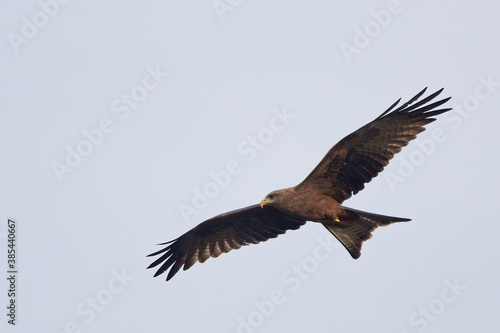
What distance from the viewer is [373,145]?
565 inches

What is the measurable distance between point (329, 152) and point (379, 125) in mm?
911

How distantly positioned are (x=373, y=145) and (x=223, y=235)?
3.62 metres

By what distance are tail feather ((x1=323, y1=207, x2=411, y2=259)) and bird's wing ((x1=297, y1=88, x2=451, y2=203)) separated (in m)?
0.60

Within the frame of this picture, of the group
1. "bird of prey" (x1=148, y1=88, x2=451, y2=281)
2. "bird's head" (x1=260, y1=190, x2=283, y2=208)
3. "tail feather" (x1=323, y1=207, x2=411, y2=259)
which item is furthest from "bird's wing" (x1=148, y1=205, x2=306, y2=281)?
"bird's head" (x1=260, y1=190, x2=283, y2=208)

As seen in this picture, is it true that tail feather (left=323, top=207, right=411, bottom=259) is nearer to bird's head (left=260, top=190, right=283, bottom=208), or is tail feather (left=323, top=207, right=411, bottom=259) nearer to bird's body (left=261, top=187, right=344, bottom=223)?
bird's body (left=261, top=187, right=344, bottom=223)

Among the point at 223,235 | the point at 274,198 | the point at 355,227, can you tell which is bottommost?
the point at 355,227

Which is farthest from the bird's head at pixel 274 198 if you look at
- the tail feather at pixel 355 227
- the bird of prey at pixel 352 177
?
the tail feather at pixel 355 227

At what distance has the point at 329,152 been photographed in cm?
1426

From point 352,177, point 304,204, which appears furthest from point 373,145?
point 304,204

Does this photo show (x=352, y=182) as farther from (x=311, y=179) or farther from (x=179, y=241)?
(x=179, y=241)

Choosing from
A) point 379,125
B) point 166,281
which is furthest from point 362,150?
point 166,281

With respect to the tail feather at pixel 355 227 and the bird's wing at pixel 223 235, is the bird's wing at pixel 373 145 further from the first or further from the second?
the bird's wing at pixel 223 235

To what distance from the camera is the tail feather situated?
578 inches

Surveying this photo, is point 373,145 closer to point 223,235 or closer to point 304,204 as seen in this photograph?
point 304,204
